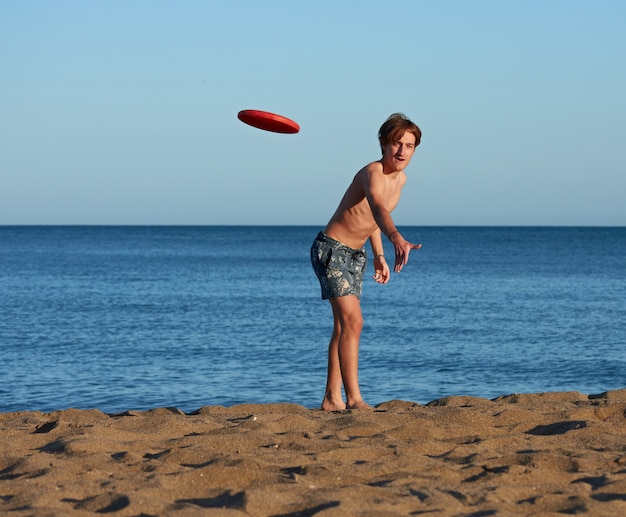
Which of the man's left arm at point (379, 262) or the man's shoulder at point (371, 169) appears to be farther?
the man's left arm at point (379, 262)

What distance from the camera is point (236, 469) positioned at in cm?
437

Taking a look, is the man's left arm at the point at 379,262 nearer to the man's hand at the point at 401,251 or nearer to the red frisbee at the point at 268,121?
the man's hand at the point at 401,251

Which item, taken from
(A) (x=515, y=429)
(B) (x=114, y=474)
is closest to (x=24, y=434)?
(B) (x=114, y=474)

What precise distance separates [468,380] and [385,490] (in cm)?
855

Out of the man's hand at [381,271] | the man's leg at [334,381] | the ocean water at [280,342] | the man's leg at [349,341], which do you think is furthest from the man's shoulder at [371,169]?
the ocean water at [280,342]

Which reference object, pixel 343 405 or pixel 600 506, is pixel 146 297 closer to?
pixel 343 405

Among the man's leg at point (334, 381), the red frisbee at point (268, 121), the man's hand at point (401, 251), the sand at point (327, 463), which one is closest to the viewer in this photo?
the sand at point (327, 463)

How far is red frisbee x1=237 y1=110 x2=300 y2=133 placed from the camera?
23.8 feet

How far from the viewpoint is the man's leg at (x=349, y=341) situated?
21.9 ft

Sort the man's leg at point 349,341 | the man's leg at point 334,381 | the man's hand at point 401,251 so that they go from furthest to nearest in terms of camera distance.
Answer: the man's leg at point 334,381, the man's leg at point 349,341, the man's hand at point 401,251

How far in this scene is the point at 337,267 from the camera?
6727 mm

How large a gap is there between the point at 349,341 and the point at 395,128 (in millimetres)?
1556

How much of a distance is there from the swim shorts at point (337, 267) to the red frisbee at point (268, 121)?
1.02m

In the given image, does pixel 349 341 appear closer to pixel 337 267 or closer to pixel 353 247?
pixel 337 267
